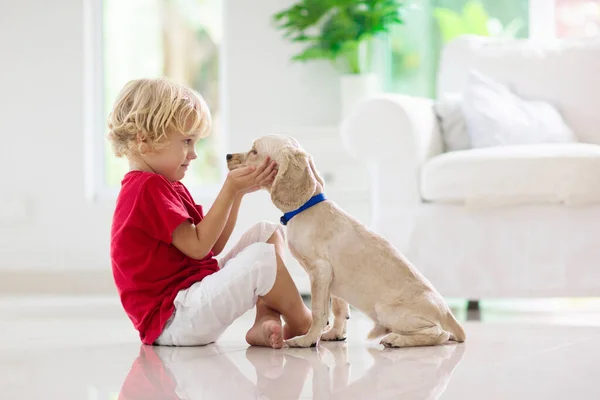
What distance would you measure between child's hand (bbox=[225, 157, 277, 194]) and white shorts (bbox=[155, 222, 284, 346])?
15 centimetres

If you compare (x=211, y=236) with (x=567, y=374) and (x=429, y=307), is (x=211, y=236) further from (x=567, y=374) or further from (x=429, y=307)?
(x=567, y=374)

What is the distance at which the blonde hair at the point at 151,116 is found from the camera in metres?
2.13

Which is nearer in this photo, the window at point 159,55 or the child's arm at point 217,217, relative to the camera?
the child's arm at point 217,217

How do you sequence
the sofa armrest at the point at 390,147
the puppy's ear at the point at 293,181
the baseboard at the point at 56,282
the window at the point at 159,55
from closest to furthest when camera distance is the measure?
the puppy's ear at the point at 293,181
the sofa armrest at the point at 390,147
the baseboard at the point at 56,282
the window at the point at 159,55

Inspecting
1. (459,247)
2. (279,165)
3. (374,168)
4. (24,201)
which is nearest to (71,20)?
(24,201)

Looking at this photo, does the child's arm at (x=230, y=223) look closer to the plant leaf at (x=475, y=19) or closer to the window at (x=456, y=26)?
the window at (x=456, y=26)

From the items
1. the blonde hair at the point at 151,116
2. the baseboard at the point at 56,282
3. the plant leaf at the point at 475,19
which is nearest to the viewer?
the blonde hair at the point at 151,116

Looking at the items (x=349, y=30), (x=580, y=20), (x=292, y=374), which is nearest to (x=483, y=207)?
(x=292, y=374)

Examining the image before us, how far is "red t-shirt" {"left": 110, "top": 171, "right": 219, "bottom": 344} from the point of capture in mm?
Answer: 2043

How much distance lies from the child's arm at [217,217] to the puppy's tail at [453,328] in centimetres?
56

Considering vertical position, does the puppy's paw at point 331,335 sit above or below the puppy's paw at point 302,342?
below

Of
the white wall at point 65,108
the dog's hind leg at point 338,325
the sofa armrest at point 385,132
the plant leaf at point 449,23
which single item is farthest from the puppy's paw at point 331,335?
the plant leaf at point 449,23

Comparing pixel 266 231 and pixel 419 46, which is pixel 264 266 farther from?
pixel 419 46

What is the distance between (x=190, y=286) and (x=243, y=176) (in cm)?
32
